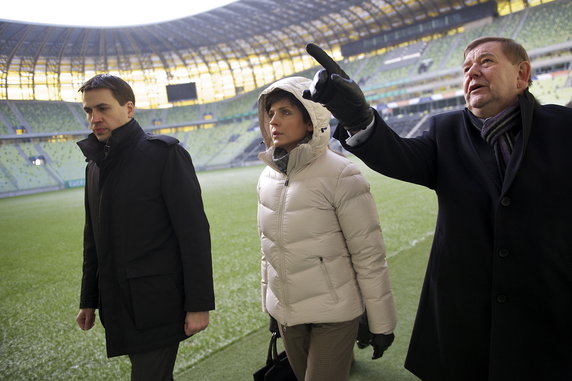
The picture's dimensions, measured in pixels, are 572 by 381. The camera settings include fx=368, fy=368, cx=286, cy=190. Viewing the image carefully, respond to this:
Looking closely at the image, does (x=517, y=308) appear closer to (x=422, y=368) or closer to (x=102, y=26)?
(x=422, y=368)

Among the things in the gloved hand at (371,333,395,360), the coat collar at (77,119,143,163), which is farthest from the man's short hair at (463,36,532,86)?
the coat collar at (77,119,143,163)

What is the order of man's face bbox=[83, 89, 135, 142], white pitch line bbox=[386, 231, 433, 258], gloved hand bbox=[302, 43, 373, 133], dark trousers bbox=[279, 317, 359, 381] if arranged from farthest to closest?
white pitch line bbox=[386, 231, 433, 258] → man's face bbox=[83, 89, 135, 142] → dark trousers bbox=[279, 317, 359, 381] → gloved hand bbox=[302, 43, 373, 133]

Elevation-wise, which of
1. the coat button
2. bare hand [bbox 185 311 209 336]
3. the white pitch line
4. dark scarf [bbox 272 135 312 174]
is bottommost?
the white pitch line

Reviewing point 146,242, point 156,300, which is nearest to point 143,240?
point 146,242

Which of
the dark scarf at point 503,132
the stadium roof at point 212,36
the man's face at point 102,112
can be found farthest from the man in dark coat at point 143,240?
the stadium roof at point 212,36

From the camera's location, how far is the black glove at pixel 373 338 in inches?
67.6

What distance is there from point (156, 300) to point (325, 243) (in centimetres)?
85

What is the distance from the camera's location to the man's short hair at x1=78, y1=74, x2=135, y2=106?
1.82 m

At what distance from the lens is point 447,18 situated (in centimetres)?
3556

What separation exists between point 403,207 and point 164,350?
25.0 feet

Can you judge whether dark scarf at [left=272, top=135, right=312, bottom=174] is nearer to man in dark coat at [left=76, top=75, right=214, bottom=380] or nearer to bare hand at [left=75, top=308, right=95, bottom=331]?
man in dark coat at [left=76, top=75, right=214, bottom=380]

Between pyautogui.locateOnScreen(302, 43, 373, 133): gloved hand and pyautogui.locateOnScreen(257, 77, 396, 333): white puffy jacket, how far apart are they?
435mm

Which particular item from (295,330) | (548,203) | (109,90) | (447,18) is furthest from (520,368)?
(447,18)

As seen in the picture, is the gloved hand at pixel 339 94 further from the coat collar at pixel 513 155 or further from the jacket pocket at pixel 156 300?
the jacket pocket at pixel 156 300
